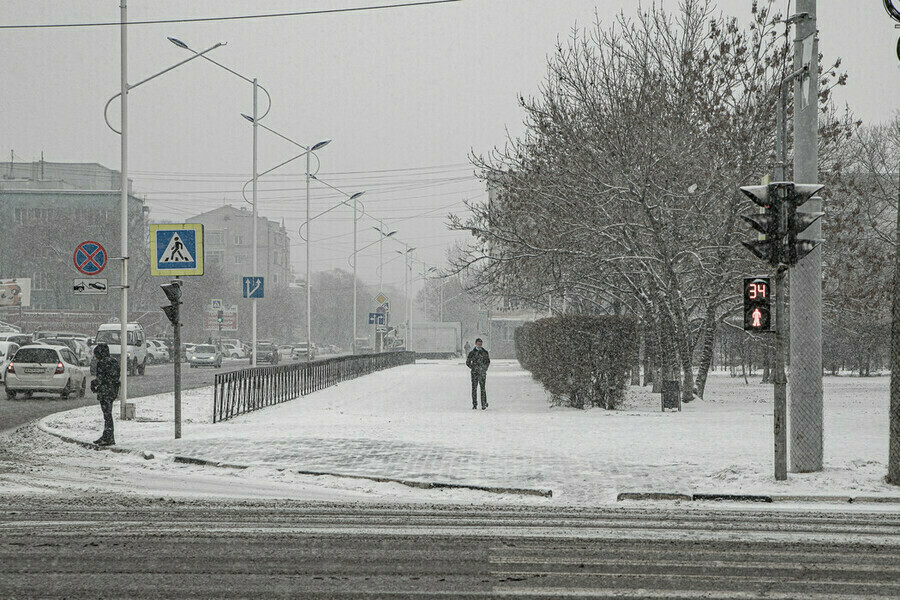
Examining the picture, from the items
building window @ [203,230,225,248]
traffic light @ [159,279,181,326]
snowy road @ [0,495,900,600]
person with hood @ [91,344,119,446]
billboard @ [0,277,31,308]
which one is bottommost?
snowy road @ [0,495,900,600]

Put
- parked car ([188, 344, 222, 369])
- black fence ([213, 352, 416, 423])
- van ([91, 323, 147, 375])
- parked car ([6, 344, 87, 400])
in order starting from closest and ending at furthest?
black fence ([213, 352, 416, 423]) < parked car ([6, 344, 87, 400]) < van ([91, 323, 147, 375]) < parked car ([188, 344, 222, 369])

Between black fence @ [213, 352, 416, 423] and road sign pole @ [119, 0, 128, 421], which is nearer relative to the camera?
road sign pole @ [119, 0, 128, 421]

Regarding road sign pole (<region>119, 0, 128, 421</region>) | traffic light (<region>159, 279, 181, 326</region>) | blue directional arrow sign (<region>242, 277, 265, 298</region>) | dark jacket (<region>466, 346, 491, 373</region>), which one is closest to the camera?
traffic light (<region>159, 279, 181, 326</region>)

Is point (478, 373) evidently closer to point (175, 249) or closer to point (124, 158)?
point (175, 249)

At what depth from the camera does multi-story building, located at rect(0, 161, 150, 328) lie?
238ft

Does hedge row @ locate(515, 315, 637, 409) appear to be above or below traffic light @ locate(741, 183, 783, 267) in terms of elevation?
below

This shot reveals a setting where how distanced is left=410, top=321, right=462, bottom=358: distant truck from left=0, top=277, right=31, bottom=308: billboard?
32.4 metres

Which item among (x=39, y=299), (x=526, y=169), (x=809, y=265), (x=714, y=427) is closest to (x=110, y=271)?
(x=39, y=299)

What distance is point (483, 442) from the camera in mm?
15602

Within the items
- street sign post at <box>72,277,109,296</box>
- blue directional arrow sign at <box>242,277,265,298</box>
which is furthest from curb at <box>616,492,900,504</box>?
blue directional arrow sign at <box>242,277,265,298</box>

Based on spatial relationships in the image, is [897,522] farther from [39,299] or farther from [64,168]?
[64,168]

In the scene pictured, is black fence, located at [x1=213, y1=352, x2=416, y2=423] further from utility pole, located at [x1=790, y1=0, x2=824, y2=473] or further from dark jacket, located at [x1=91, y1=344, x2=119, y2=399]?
utility pole, located at [x1=790, y1=0, x2=824, y2=473]

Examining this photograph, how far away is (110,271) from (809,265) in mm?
70899

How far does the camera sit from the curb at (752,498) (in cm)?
1026
